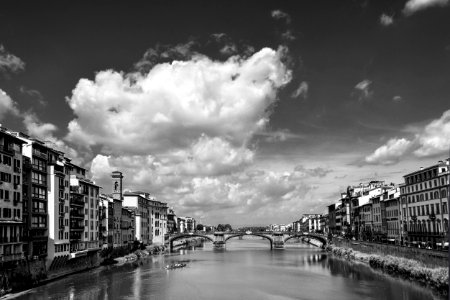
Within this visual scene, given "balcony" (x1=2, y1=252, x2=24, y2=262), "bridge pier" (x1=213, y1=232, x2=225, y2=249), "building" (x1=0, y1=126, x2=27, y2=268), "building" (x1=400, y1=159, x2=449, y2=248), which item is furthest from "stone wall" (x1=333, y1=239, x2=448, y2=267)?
"bridge pier" (x1=213, y1=232, x2=225, y2=249)

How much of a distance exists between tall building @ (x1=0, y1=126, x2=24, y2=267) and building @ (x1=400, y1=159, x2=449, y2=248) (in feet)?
210

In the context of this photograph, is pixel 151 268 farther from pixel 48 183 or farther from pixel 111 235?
pixel 48 183

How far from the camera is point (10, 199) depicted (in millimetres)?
57438

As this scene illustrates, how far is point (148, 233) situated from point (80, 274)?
2857 inches

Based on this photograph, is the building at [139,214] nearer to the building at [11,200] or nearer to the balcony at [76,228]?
the balcony at [76,228]

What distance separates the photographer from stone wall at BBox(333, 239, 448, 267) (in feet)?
203

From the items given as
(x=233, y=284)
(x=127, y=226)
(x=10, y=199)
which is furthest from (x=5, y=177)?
(x=127, y=226)

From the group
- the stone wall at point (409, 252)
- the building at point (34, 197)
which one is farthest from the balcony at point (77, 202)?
the stone wall at point (409, 252)

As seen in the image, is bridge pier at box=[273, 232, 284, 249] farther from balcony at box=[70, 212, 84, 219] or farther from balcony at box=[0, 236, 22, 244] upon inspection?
balcony at box=[0, 236, 22, 244]

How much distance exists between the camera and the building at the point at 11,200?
182 ft

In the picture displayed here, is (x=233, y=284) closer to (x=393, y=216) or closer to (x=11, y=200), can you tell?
(x=11, y=200)

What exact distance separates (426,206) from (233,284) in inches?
1643

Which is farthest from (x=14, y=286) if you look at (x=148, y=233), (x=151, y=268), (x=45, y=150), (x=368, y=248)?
(x=148, y=233)

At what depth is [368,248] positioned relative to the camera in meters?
102
